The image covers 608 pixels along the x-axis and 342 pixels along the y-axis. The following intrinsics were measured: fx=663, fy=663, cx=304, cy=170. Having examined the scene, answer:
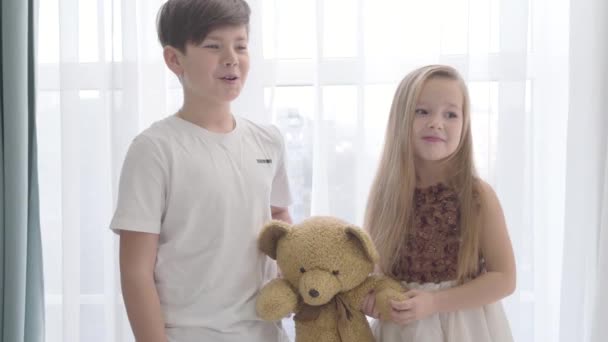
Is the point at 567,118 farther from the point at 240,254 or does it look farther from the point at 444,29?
the point at 240,254

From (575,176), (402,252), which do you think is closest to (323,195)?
(402,252)

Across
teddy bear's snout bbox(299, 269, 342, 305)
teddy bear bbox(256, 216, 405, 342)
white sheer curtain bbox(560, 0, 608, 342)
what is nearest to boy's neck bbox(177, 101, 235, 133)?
teddy bear bbox(256, 216, 405, 342)

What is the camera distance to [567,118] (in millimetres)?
1632

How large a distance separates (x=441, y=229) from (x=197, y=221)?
47 cm

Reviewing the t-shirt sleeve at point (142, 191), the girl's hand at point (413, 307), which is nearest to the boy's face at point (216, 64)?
the t-shirt sleeve at point (142, 191)

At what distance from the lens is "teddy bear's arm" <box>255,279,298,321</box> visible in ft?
3.83

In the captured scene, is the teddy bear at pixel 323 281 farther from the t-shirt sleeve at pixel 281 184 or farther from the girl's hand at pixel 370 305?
the t-shirt sleeve at pixel 281 184

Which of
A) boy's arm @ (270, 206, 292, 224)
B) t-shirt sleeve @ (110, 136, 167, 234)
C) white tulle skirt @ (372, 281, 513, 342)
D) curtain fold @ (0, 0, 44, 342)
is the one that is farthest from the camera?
curtain fold @ (0, 0, 44, 342)

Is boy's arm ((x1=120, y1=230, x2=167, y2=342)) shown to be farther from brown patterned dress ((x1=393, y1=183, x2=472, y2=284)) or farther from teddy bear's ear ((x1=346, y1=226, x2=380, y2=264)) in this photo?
brown patterned dress ((x1=393, y1=183, x2=472, y2=284))

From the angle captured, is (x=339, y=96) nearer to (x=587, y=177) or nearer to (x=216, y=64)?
(x=216, y=64)

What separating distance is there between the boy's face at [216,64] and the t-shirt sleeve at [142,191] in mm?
143

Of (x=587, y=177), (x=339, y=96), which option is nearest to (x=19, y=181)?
(x=339, y=96)

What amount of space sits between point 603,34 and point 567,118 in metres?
0.21

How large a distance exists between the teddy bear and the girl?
38mm
